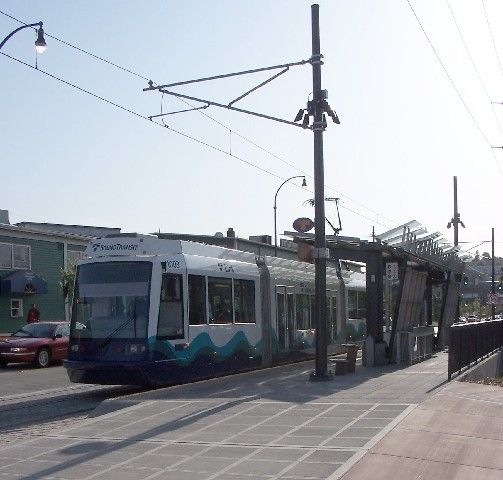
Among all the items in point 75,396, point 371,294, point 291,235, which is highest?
point 291,235

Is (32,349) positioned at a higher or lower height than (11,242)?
lower

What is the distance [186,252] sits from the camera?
16891mm

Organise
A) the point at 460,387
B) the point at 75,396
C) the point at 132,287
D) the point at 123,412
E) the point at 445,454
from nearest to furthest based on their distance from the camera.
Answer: the point at 445,454
the point at 123,412
the point at 460,387
the point at 132,287
the point at 75,396

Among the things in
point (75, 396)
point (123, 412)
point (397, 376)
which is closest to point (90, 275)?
point (75, 396)

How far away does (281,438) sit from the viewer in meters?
9.60

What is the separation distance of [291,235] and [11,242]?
21118mm

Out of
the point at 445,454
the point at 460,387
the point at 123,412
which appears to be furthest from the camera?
the point at 460,387

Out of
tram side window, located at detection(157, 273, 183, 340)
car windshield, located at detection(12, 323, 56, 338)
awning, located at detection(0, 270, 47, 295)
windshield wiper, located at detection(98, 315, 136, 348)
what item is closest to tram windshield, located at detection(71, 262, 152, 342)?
windshield wiper, located at detection(98, 315, 136, 348)

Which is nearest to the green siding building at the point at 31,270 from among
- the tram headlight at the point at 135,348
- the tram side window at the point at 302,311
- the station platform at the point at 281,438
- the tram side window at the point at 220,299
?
the tram side window at the point at 302,311

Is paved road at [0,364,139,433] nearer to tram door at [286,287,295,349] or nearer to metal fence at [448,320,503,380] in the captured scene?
tram door at [286,287,295,349]

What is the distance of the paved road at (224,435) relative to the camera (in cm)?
823

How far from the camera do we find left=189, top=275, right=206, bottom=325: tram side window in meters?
16.8

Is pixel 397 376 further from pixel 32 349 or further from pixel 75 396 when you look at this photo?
pixel 32 349

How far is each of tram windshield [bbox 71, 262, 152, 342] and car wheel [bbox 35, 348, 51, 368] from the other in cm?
928
